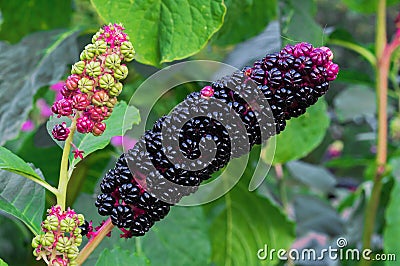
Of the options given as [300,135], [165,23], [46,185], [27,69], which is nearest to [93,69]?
[46,185]

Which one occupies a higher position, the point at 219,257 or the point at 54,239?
the point at 54,239

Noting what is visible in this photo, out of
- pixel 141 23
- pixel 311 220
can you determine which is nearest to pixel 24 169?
pixel 141 23

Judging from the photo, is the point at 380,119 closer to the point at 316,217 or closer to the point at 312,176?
the point at 316,217

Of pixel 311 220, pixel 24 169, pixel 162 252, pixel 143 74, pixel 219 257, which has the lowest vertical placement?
pixel 311 220

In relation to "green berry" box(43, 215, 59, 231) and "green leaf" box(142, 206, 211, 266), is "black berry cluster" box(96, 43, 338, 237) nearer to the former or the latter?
"green berry" box(43, 215, 59, 231)

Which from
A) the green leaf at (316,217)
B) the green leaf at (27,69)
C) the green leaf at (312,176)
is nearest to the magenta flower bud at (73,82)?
the green leaf at (27,69)

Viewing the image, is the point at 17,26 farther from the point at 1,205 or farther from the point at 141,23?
the point at 1,205
